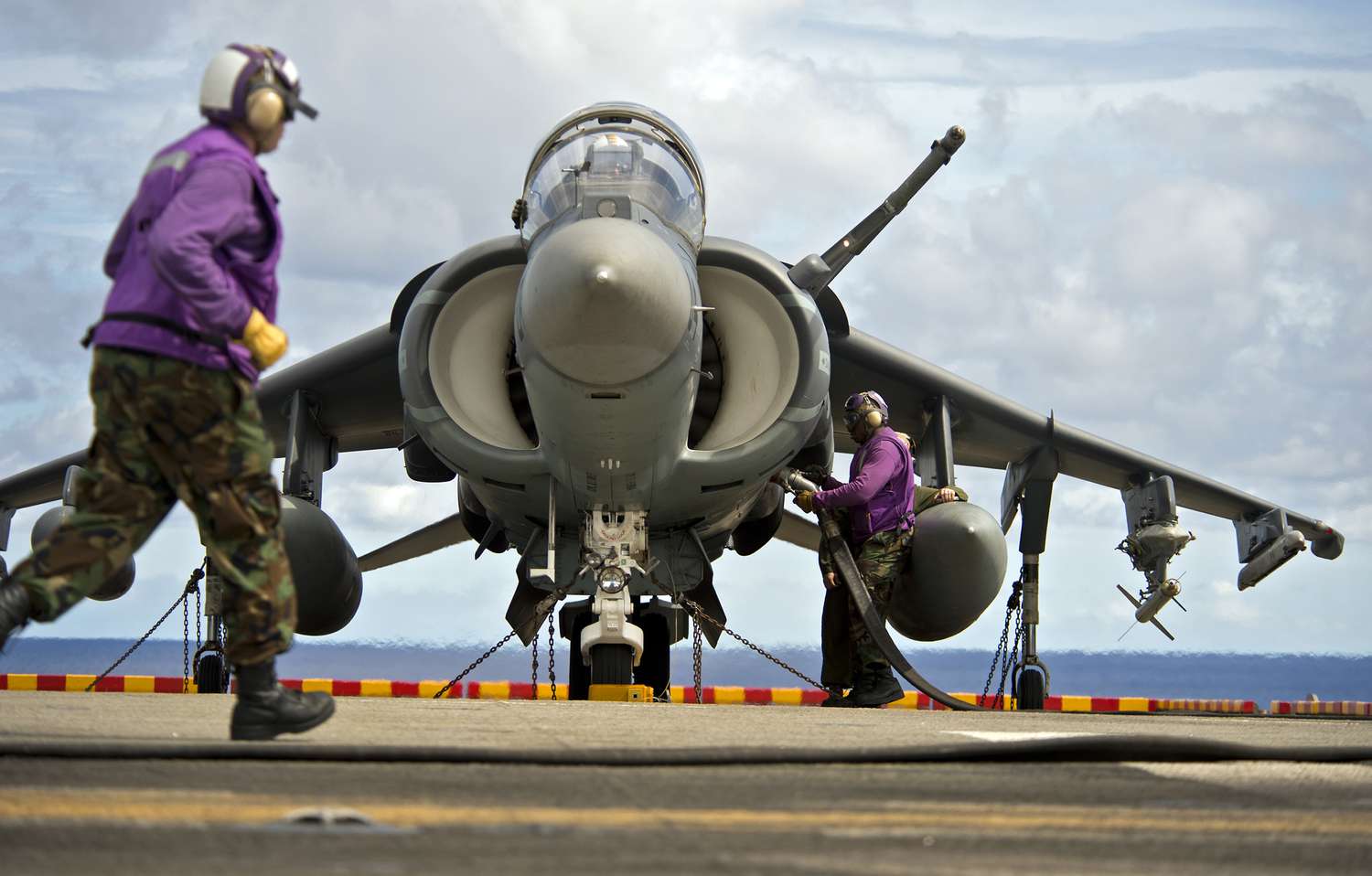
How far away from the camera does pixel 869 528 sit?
9438mm

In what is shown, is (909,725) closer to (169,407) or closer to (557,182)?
(169,407)

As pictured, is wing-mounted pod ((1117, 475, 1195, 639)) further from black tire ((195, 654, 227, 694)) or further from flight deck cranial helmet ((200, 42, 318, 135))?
flight deck cranial helmet ((200, 42, 318, 135))

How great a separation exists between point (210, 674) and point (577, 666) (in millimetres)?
3284

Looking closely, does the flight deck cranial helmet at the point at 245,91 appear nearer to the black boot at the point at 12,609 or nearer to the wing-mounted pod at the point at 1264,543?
the black boot at the point at 12,609

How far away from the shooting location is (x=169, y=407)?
420 cm

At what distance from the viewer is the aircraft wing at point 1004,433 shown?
41.3 feet

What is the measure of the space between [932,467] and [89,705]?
26.8ft

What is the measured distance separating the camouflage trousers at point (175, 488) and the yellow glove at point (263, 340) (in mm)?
86

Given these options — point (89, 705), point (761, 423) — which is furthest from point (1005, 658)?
point (89, 705)

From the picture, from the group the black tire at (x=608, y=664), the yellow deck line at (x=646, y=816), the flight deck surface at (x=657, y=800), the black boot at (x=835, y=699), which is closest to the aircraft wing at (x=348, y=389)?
the black tire at (x=608, y=664)

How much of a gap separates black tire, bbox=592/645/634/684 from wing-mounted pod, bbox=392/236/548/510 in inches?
41.4

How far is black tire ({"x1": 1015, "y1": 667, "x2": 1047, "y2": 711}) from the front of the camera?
12914 millimetres

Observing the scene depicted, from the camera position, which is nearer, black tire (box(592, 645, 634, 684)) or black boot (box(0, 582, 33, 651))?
black boot (box(0, 582, 33, 651))

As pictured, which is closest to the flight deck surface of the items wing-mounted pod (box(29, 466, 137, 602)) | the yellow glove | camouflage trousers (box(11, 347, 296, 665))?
camouflage trousers (box(11, 347, 296, 665))
